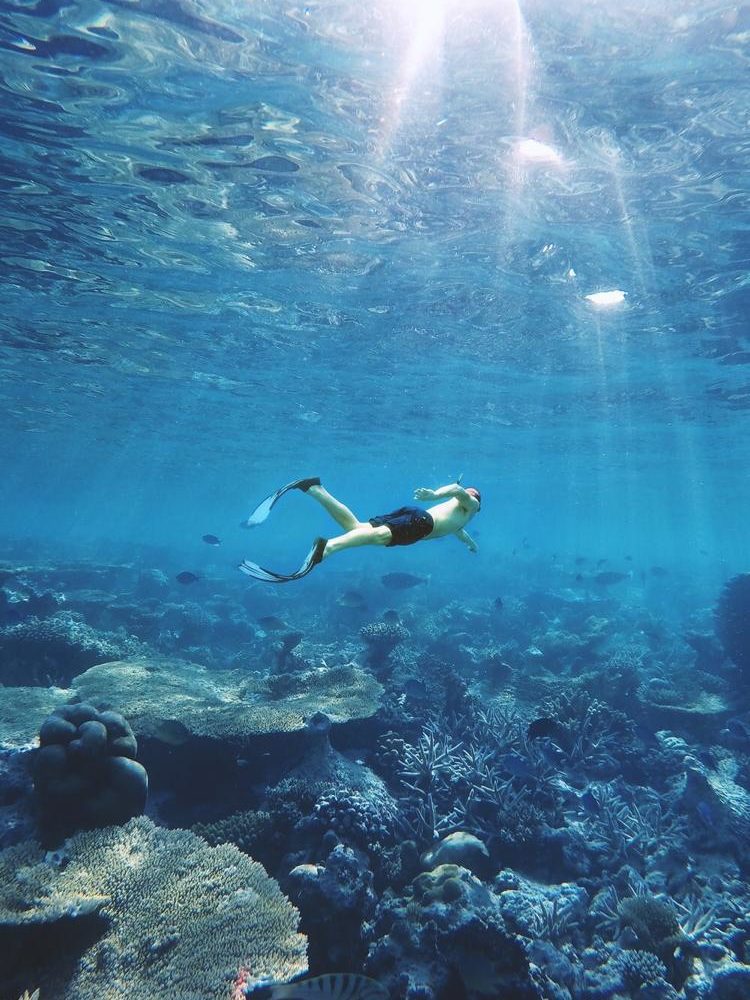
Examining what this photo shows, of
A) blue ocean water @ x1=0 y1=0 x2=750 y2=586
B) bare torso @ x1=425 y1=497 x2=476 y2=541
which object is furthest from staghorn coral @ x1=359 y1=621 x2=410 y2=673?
blue ocean water @ x1=0 y1=0 x2=750 y2=586

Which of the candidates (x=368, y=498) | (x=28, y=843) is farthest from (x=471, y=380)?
(x=368, y=498)

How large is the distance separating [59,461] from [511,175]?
53.6 metres

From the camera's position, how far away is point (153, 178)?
11.4 metres

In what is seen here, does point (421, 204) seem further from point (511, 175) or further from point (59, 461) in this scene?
point (59, 461)

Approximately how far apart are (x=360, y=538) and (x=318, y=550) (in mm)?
410

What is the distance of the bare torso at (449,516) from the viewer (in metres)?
5.56

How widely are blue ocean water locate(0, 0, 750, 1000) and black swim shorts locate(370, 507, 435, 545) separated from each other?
62 centimetres

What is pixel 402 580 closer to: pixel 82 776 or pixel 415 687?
pixel 415 687

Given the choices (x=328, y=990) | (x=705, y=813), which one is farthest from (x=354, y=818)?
(x=705, y=813)

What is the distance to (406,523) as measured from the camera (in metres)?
5.04

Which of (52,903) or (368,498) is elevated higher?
(368,498)

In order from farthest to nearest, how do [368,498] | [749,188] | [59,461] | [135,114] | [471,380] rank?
[368,498]
[59,461]
[471,380]
[749,188]
[135,114]

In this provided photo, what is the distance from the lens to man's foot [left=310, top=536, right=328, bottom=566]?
14.7 feet

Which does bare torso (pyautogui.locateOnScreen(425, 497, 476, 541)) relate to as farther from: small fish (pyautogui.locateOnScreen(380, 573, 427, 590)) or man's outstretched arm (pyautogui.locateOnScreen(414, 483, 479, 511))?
small fish (pyautogui.locateOnScreen(380, 573, 427, 590))
